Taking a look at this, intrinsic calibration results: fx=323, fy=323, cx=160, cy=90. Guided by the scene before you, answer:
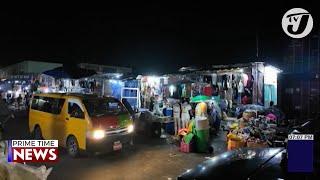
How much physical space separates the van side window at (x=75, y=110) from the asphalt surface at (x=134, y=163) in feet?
4.52

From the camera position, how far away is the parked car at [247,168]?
330 cm

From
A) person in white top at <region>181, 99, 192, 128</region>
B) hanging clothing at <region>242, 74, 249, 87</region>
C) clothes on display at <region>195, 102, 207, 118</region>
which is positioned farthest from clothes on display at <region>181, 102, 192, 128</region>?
hanging clothing at <region>242, 74, 249, 87</region>

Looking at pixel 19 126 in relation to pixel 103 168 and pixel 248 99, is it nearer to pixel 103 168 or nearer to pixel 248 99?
pixel 103 168

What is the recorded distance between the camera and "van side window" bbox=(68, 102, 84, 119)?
33.5ft

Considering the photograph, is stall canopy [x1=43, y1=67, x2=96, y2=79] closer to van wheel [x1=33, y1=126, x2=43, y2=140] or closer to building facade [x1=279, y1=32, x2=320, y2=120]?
van wheel [x1=33, y1=126, x2=43, y2=140]

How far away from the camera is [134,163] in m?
9.73

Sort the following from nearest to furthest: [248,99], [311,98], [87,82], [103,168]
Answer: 1. [103,168]
2. [248,99]
3. [311,98]
4. [87,82]

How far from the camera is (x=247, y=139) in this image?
412 inches

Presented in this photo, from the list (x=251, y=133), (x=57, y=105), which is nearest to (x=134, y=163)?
(x=57, y=105)

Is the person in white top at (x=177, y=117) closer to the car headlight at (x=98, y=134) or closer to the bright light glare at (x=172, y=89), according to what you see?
the bright light glare at (x=172, y=89)

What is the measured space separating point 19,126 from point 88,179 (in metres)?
11.0

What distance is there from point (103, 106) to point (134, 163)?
7.65 ft

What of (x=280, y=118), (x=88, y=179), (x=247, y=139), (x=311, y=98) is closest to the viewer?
(x=88, y=179)

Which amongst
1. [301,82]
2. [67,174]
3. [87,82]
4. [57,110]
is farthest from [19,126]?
[301,82]
